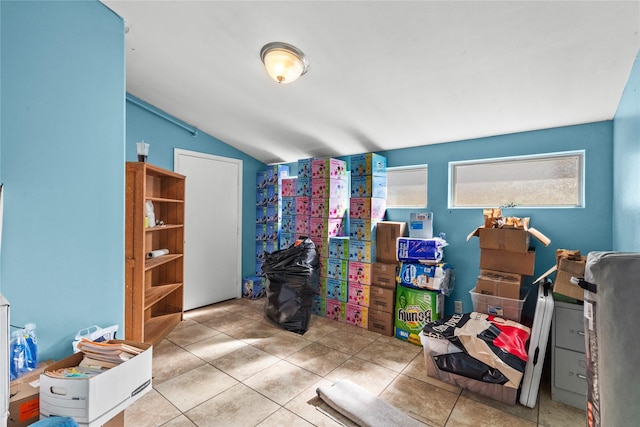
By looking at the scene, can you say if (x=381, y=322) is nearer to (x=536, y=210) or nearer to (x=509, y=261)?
(x=509, y=261)

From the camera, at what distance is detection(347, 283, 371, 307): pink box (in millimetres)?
3199

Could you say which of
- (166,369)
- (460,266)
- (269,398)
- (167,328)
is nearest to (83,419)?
(269,398)

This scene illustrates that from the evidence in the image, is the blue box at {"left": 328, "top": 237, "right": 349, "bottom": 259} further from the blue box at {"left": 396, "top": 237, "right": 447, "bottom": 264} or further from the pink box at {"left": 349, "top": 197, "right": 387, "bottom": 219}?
the blue box at {"left": 396, "top": 237, "right": 447, "bottom": 264}

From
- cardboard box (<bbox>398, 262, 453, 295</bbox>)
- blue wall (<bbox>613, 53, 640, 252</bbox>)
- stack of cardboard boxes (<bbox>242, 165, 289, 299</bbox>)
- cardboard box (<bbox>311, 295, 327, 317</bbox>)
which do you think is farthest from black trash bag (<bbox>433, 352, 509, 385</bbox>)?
stack of cardboard boxes (<bbox>242, 165, 289, 299</bbox>)

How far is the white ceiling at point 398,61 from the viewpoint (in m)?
1.51

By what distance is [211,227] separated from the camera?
3959 millimetres

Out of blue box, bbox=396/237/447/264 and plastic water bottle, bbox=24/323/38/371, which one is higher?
blue box, bbox=396/237/447/264

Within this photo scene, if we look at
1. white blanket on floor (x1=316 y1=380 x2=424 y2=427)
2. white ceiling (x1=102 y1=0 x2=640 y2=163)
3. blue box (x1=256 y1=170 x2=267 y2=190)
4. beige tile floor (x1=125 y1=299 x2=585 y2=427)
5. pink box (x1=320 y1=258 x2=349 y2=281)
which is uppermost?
white ceiling (x1=102 y1=0 x2=640 y2=163)

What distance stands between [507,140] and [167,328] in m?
4.04

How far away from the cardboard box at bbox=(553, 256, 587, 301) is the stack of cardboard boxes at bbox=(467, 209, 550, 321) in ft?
1.28

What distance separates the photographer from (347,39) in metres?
1.79

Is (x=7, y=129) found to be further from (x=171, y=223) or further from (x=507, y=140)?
(x=507, y=140)

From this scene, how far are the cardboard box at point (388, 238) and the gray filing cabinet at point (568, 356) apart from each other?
1.47 metres

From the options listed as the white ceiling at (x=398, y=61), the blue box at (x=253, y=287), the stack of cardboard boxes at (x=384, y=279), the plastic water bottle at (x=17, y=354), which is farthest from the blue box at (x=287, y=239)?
the plastic water bottle at (x=17, y=354)
